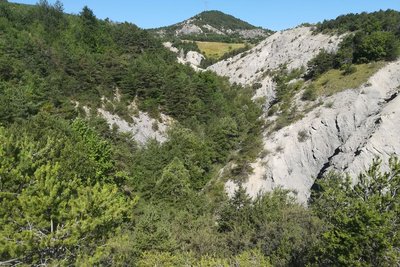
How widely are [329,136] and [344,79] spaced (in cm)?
1221

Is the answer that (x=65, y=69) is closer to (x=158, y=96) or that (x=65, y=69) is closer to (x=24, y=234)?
(x=158, y=96)

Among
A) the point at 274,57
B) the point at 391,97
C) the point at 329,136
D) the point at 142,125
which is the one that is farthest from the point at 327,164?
the point at 274,57

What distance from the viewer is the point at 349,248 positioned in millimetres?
15039

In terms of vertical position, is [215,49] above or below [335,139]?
above

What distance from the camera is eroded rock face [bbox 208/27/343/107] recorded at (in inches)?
3199

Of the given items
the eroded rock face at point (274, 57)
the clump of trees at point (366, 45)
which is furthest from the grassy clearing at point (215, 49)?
the clump of trees at point (366, 45)

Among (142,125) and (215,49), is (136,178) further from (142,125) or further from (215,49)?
(215,49)

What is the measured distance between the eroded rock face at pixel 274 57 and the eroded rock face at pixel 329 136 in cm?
2514

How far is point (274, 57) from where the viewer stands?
9388cm

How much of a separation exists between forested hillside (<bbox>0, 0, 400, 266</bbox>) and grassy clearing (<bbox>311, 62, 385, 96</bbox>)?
12374 millimetres

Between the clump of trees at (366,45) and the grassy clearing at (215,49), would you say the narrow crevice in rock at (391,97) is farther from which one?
the grassy clearing at (215,49)

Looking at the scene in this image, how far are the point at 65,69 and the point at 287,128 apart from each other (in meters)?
37.5

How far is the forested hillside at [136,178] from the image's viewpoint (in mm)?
14336

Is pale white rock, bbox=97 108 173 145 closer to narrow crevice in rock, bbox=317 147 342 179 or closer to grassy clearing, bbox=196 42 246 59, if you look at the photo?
narrow crevice in rock, bbox=317 147 342 179
